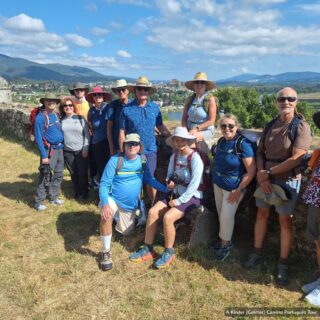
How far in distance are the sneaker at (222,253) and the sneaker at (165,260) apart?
604 millimetres

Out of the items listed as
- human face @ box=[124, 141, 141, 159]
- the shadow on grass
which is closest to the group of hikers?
human face @ box=[124, 141, 141, 159]

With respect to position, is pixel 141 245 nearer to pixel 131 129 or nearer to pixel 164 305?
pixel 164 305

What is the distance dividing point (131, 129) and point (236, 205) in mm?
1997

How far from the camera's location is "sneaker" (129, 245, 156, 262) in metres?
4.70

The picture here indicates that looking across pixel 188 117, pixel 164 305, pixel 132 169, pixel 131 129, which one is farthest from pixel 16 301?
pixel 188 117

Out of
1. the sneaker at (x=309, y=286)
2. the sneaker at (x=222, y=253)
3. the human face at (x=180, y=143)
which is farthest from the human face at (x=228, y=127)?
the sneaker at (x=309, y=286)

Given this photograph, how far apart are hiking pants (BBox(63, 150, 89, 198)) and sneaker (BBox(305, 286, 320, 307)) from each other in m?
4.36

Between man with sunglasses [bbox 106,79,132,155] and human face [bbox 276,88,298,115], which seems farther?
man with sunglasses [bbox 106,79,132,155]

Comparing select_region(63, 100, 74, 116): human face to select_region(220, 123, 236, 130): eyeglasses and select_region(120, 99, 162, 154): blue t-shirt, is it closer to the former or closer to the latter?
select_region(120, 99, 162, 154): blue t-shirt

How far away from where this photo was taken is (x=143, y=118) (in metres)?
5.34

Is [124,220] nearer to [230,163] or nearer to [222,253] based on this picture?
[222,253]

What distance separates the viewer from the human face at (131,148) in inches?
191

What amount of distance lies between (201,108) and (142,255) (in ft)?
7.66

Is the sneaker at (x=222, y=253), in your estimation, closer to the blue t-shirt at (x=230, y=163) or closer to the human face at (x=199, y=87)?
the blue t-shirt at (x=230, y=163)
